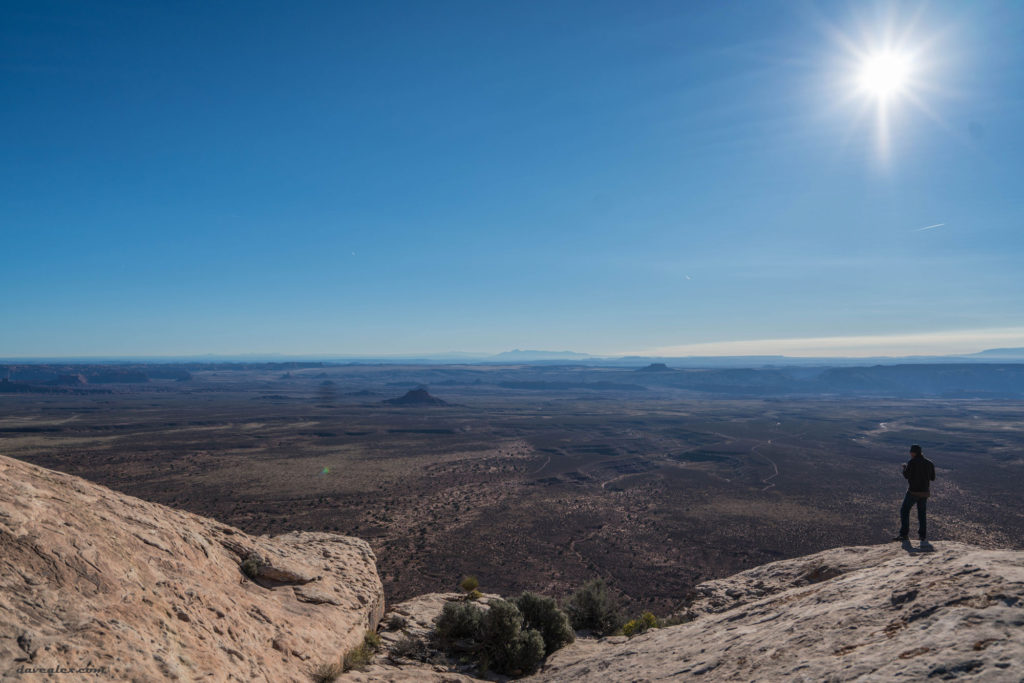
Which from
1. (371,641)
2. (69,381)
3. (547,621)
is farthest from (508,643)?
(69,381)

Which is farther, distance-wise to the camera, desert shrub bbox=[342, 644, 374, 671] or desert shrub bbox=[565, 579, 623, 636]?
desert shrub bbox=[565, 579, 623, 636]

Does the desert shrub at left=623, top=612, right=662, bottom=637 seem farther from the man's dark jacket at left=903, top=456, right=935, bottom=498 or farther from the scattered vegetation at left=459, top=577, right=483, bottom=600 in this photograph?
the man's dark jacket at left=903, top=456, right=935, bottom=498

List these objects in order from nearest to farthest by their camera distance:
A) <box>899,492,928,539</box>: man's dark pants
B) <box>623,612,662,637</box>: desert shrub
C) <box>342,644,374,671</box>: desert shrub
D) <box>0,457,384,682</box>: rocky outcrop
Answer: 1. <box>0,457,384,682</box>: rocky outcrop
2. <box>342,644,374,671</box>: desert shrub
3. <box>899,492,928,539</box>: man's dark pants
4. <box>623,612,662,637</box>: desert shrub

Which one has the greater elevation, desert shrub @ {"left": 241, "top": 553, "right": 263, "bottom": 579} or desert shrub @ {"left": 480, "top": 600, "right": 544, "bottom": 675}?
desert shrub @ {"left": 241, "top": 553, "right": 263, "bottom": 579}

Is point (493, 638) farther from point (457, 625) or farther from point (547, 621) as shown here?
point (547, 621)

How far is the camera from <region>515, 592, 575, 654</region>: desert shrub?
10547 millimetres

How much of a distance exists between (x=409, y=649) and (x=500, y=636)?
1768 mm

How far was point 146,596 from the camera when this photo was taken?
6.14m

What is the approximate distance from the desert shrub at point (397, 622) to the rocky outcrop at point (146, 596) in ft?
1.57

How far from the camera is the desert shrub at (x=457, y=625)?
981 cm

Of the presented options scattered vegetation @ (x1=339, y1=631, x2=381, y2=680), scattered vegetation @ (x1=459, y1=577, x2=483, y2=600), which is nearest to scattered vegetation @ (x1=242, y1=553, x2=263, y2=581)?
scattered vegetation @ (x1=339, y1=631, x2=381, y2=680)

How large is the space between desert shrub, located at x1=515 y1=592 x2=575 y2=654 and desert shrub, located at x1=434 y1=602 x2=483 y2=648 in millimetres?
1166

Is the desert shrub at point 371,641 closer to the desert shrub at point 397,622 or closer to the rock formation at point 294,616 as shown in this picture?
the rock formation at point 294,616

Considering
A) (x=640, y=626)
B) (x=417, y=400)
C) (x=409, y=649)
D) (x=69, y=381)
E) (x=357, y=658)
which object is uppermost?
(x=357, y=658)
